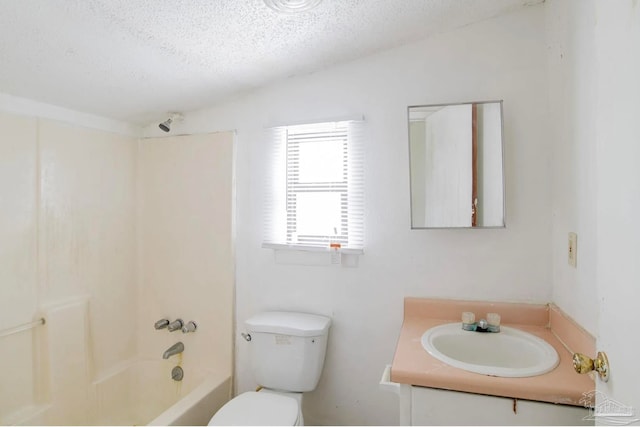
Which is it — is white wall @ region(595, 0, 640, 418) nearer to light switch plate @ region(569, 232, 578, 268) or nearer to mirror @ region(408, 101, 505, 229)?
light switch plate @ region(569, 232, 578, 268)

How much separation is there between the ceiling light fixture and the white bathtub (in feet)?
6.25

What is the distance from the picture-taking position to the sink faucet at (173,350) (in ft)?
6.57

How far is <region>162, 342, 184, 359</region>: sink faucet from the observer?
2004 mm

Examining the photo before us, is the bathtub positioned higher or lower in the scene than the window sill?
lower

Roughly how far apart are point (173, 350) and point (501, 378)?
6.05 ft

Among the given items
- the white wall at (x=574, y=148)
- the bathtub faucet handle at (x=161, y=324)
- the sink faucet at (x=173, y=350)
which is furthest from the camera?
the bathtub faucet handle at (x=161, y=324)

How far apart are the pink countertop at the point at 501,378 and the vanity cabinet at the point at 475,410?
0.09 ft

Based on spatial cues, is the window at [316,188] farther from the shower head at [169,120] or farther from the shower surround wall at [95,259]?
the shower head at [169,120]

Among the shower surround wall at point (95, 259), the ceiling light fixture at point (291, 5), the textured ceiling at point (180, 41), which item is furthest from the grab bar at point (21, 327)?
the ceiling light fixture at point (291, 5)

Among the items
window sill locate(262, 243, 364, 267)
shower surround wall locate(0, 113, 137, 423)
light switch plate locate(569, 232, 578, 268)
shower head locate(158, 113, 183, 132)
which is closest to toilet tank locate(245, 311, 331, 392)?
window sill locate(262, 243, 364, 267)

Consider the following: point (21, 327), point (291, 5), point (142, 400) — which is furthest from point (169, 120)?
point (142, 400)

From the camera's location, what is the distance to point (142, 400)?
7.10 feet

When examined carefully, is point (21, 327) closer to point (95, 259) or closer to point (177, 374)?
point (95, 259)

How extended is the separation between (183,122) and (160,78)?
0.54 metres
